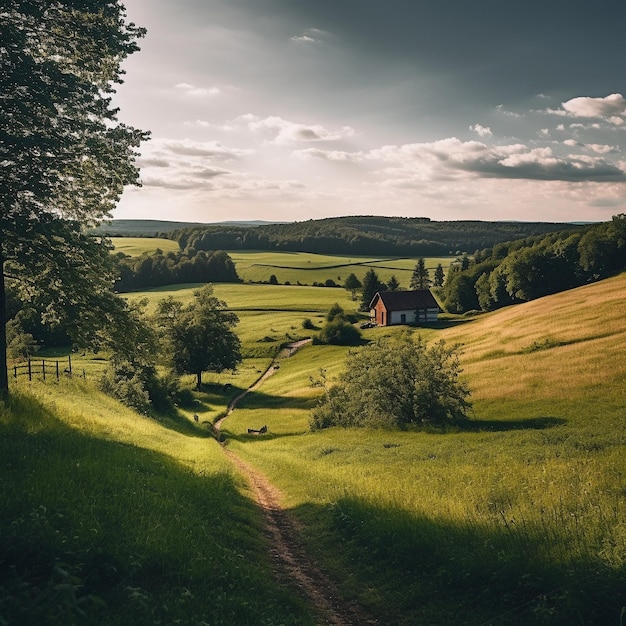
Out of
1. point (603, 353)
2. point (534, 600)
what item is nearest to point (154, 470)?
point (534, 600)

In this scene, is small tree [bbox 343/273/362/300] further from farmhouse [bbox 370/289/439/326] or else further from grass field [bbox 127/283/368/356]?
farmhouse [bbox 370/289/439/326]

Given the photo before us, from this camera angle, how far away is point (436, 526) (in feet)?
38.4

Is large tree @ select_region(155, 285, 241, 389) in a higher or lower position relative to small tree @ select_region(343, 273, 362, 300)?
lower

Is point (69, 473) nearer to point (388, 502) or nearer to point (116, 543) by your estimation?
point (116, 543)

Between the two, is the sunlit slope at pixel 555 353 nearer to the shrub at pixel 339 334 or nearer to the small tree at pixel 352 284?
the shrub at pixel 339 334

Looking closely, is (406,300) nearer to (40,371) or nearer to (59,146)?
(40,371)

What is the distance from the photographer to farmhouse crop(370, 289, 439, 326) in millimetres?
109125

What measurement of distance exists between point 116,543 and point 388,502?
26.3ft

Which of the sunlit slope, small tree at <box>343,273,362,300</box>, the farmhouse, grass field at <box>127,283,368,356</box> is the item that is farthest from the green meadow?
small tree at <box>343,273,362,300</box>

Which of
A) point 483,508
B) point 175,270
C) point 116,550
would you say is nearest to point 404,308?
point 175,270

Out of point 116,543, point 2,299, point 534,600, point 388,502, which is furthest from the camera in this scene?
point 2,299

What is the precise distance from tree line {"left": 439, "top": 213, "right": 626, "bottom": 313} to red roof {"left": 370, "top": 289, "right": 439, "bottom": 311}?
15.4 meters

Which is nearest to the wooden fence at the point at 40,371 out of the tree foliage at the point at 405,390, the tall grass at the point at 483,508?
the tall grass at the point at 483,508

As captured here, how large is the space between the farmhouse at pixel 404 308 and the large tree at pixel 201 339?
1925 inches
